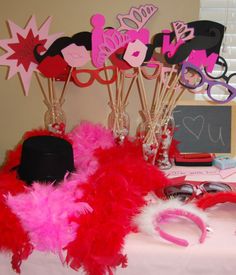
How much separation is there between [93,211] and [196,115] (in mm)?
600

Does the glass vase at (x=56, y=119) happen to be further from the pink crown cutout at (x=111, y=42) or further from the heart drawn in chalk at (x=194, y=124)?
the heart drawn in chalk at (x=194, y=124)

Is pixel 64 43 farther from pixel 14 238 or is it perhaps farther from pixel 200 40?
pixel 14 238

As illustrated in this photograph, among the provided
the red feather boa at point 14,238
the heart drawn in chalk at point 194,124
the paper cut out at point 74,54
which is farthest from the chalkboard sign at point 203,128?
the red feather boa at point 14,238

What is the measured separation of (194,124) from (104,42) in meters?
0.43

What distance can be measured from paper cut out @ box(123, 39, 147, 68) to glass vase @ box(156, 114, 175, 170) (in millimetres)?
215

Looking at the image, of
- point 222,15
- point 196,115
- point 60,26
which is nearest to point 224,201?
point 196,115

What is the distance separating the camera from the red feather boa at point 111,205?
710mm

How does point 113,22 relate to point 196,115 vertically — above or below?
above

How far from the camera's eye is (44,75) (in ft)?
3.80

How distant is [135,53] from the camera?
1.02 m

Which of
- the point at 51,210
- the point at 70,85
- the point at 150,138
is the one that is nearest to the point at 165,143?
the point at 150,138

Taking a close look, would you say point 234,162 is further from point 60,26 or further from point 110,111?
point 60,26

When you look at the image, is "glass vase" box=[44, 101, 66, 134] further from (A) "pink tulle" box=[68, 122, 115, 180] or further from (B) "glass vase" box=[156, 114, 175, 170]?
(B) "glass vase" box=[156, 114, 175, 170]

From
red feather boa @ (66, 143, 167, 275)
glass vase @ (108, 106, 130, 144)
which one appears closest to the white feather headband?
red feather boa @ (66, 143, 167, 275)
